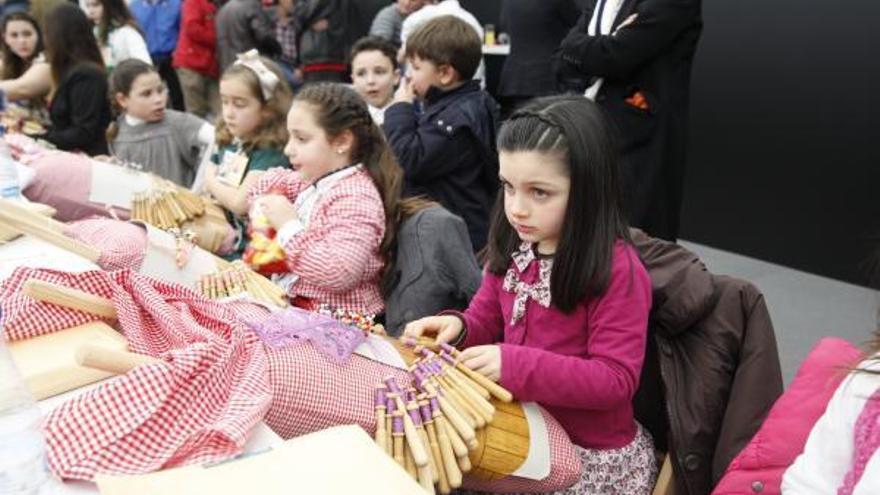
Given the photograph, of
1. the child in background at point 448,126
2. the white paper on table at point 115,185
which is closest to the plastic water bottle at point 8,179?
the white paper on table at point 115,185

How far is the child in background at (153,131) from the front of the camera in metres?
3.66

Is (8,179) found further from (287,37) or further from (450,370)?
(287,37)

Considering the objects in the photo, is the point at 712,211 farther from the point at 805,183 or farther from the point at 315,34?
the point at 315,34

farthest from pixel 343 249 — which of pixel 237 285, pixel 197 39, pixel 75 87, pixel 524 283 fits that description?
pixel 197 39

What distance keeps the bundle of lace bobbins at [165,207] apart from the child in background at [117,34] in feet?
8.54

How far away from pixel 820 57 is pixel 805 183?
0.68 meters


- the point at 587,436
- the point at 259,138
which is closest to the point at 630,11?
the point at 259,138

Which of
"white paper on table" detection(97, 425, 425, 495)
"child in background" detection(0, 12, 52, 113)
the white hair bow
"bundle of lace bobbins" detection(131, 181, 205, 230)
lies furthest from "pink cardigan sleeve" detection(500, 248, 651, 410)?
"child in background" detection(0, 12, 52, 113)

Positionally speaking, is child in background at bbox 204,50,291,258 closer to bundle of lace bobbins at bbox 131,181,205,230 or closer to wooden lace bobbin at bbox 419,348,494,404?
bundle of lace bobbins at bbox 131,181,205,230

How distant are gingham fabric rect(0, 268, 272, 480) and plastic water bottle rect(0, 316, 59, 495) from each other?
0.6 inches

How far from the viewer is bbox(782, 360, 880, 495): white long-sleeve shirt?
130 cm

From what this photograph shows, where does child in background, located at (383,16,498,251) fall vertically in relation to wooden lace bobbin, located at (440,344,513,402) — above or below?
above

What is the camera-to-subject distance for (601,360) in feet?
5.26

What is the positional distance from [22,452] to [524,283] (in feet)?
3.43
